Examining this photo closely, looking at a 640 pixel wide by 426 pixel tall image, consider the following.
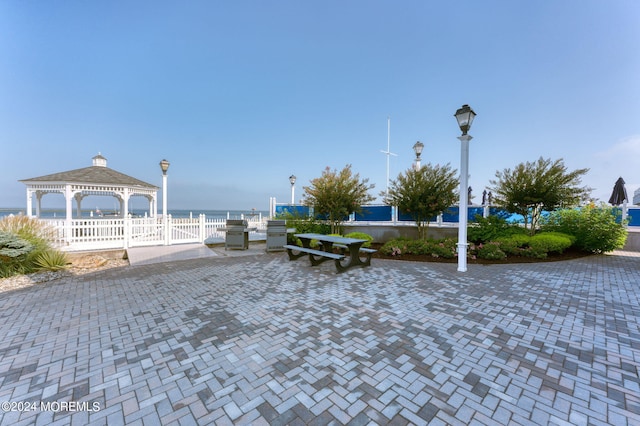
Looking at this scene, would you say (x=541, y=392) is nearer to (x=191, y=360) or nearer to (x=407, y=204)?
(x=191, y=360)

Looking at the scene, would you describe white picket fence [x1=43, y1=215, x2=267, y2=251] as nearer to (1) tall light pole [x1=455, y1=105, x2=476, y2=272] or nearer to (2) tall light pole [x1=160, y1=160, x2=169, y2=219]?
(2) tall light pole [x1=160, y1=160, x2=169, y2=219]

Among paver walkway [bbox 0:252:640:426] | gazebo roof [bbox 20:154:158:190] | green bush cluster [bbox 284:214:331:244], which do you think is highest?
gazebo roof [bbox 20:154:158:190]

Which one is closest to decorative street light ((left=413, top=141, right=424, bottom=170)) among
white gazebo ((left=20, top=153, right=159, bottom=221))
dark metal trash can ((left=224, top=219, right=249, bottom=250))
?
dark metal trash can ((left=224, top=219, right=249, bottom=250))

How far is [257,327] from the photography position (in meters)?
3.30

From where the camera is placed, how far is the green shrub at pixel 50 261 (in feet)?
20.5

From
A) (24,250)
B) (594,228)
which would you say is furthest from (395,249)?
(24,250)

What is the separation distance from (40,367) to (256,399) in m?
2.38

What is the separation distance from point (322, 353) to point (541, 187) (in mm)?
10150

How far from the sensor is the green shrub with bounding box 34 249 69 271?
6.26 m

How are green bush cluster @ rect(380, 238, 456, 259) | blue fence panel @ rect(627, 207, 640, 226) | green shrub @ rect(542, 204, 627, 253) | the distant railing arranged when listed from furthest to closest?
blue fence panel @ rect(627, 207, 640, 226) < the distant railing < green shrub @ rect(542, 204, 627, 253) < green bush cluster @ rect(380, 238, 456, 259)

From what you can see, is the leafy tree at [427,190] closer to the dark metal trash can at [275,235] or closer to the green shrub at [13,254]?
the dark metal trash can at [275,235]

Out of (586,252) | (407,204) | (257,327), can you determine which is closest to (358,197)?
(407,204)

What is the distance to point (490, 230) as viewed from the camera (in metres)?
8.89

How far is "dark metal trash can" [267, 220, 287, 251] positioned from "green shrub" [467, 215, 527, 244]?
716cm
